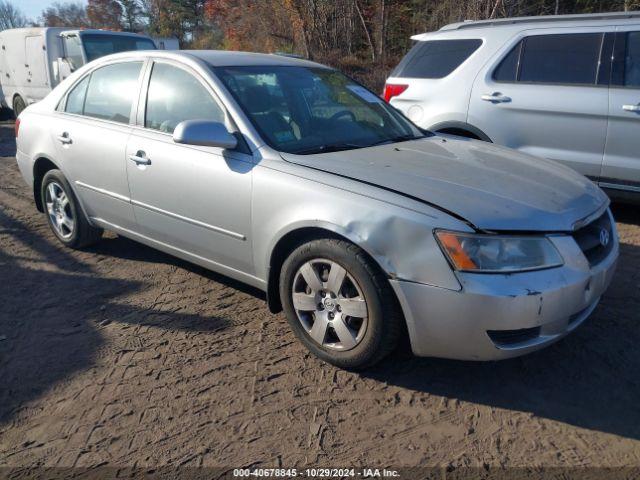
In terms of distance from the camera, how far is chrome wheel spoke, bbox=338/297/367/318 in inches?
115

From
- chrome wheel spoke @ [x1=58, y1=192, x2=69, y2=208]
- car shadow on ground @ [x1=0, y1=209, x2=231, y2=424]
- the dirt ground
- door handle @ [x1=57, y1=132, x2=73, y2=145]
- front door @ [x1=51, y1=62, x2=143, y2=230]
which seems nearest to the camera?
the dirt ground

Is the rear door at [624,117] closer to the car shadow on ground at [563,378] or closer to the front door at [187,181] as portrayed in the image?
the car shadow on ground at [563,378]

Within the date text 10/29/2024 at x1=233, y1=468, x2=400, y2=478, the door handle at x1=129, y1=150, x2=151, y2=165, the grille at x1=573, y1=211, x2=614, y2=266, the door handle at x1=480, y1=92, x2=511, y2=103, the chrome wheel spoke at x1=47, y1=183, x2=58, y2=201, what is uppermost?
the door handle at x1=480, y1=92, x2=511, y2=103

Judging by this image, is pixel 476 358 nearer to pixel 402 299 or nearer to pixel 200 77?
pixel 402 299

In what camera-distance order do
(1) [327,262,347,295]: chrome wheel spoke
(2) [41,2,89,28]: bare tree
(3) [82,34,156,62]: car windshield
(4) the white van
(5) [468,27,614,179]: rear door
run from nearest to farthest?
(1) [327,262,347,295]: chrome wheel spoke < (5) [468,27,614,179]: rear door < (3) [82,34,156,62]: car windshield < (4) the white van < (2) [41,2,89,28]: bare tree

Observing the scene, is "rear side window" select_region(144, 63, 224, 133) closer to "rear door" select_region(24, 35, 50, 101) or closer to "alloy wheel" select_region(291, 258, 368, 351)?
"alloy wheel" select_region(291, 258, 368, 351)

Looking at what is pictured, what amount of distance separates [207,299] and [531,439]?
2322mm

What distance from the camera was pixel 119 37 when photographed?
11.9m

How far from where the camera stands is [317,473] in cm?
245

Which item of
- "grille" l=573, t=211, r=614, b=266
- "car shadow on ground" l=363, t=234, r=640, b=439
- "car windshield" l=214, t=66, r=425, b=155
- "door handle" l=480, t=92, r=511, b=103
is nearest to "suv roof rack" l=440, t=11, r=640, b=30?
"door handle" l=480, t=92, r=511, b=103

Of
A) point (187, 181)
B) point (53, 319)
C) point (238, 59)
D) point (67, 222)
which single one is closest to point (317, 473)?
point (187, 181)

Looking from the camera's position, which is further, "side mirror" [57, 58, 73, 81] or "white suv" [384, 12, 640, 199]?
"side mirror" [57, 58, 73, 81]

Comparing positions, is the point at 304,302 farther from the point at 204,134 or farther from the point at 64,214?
the point at 64,214

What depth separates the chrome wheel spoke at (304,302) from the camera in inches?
124
